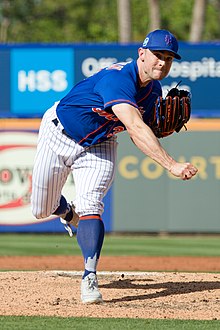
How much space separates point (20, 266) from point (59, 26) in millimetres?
36577

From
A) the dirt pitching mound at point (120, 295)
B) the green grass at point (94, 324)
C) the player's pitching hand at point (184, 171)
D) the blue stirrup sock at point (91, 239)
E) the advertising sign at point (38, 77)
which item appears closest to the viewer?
the green grass at point (94, 324)

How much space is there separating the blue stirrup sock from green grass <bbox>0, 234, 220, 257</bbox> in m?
4.86

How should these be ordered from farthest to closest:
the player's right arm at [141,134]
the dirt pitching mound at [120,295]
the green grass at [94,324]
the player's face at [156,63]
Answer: the player's face at [156,63] → the dirt pitching mound at [120,295] → the player's right arm at [141,134] → the green grass at [94,324]

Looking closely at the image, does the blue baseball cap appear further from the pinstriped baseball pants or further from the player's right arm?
the pinstriped baseball pants

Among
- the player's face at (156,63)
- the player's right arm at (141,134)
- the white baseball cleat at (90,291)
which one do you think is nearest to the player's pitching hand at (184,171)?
the player's right arm at (141,134)

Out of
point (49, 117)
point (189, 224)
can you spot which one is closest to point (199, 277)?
point (49, 117)

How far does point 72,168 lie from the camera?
20.7 feet

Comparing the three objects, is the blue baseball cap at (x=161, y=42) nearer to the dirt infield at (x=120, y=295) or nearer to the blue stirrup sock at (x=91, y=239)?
the blue stirrup sock at (x=91, y=239)

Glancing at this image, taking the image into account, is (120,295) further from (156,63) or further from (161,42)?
(161,42)

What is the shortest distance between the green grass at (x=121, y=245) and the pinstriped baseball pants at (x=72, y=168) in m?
4.48

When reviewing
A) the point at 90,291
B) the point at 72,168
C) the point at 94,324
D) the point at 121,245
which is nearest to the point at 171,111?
the point at 72,168

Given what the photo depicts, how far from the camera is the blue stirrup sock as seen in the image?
6.02m

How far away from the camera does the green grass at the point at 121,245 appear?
11.2 m

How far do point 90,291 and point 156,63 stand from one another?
1.46 meters
